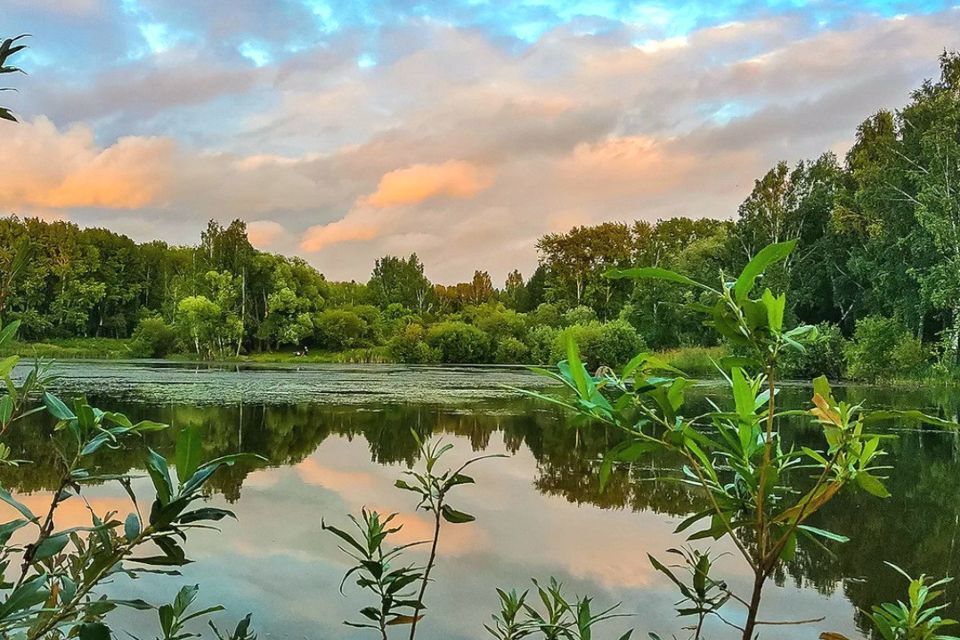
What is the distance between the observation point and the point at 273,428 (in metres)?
9.42

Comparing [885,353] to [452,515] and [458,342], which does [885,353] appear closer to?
[458,342]

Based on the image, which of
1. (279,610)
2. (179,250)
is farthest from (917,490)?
(179,250)

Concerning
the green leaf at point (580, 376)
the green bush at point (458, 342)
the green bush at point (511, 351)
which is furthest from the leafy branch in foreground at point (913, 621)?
the green bush at point (458, 342)

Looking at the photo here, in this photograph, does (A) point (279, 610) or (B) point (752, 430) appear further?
(A) point (279, 610)

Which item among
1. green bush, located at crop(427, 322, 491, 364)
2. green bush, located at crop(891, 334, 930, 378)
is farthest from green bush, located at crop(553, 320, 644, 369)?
green bush, located at crop(891, 334, 930, 378)

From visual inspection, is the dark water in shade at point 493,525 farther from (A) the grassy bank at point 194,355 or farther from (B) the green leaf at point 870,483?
(A) the grassy bank at point 194,355

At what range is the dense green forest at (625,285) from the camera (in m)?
19.9

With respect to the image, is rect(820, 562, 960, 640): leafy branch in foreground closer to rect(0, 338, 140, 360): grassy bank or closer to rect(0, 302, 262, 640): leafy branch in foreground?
rect(0, 302, 262, 640): leafy branch in foreground

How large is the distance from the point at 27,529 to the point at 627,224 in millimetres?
43902

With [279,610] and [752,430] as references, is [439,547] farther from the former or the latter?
[752,430]

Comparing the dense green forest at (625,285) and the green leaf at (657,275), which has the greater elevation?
the dense green forest at (625,285)

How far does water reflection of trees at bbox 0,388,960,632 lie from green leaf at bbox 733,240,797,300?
0.24m

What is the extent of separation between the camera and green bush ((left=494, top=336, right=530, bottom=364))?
3597cm

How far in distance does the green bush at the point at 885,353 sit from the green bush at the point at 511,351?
680 inches
